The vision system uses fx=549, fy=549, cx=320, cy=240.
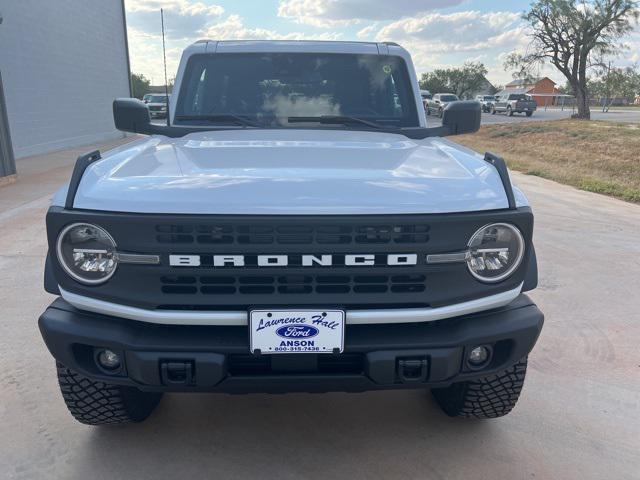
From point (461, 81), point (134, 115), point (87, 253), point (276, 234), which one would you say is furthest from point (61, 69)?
point (461, 81)

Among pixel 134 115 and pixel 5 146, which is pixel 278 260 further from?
pixel 5 146

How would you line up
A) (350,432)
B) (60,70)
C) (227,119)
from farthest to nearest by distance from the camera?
(60,70) → (227,119) → (350,432)

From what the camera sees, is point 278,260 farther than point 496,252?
No

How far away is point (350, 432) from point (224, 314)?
109 cm

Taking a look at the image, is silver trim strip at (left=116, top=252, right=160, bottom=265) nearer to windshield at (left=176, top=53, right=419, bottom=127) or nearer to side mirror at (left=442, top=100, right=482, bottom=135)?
windshield at (left=176, top=53, right=419, bottom=127)

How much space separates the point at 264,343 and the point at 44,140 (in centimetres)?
1468

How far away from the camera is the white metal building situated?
42.8 feet

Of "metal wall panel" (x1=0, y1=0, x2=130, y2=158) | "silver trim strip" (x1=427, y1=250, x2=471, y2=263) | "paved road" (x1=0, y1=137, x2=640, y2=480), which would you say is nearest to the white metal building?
"metal wall panel" (x1=0, y1=0, x2=130, y2=158)

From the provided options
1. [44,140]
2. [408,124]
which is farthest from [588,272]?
[44,140]

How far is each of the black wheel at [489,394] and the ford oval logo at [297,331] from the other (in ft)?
3.11

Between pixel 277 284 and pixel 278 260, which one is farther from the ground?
pixel 278 260

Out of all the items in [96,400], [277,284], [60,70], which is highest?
[60,70]

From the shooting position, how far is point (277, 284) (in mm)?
2074

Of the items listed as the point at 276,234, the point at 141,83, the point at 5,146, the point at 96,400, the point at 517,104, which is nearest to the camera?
the point at 276,234
